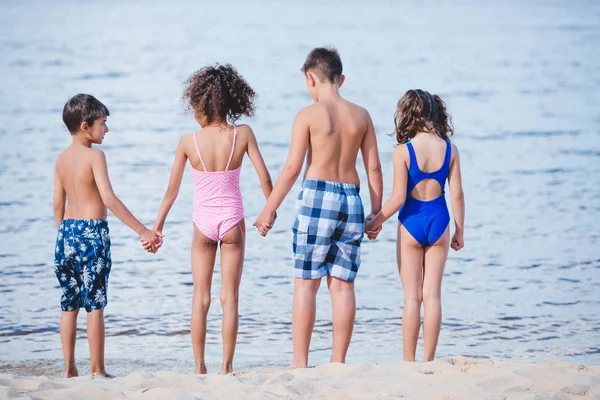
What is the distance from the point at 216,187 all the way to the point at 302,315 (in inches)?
37.9

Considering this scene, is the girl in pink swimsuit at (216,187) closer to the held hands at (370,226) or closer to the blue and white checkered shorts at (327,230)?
the blue and white checkered shorts at (327,230)

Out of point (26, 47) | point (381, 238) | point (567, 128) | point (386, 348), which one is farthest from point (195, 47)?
point (386, 348)

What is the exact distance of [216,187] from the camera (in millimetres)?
5949

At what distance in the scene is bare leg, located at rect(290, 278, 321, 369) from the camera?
589 cm

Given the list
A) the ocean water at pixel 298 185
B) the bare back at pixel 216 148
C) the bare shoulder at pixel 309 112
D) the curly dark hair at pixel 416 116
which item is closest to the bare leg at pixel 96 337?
the ocean water at pixel 298 185

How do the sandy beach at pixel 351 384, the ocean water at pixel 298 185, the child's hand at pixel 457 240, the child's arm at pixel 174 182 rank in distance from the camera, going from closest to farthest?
the sandy beach at pixel 351 384 → the child's arm at pixel 174 182 → the child's hand at pixel 457 240 → the ocean water at pixel 298 185

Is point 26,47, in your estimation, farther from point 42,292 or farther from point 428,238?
point 428,238

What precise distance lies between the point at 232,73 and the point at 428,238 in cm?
164

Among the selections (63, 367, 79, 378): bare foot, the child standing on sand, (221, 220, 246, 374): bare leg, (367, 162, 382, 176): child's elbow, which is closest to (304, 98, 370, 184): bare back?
the child standing on sand

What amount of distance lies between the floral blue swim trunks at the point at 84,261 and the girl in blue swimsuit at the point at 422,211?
1.69 m

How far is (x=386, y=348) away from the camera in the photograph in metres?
7.64

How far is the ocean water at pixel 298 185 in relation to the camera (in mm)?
7945

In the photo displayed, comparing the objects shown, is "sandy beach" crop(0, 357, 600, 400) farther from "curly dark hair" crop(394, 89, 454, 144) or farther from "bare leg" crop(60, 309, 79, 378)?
"curly dark hair" crop(394, 89, 454, 144)

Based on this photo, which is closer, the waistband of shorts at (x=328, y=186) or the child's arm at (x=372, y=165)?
the waistband of shorts at (x=328, y=186)
